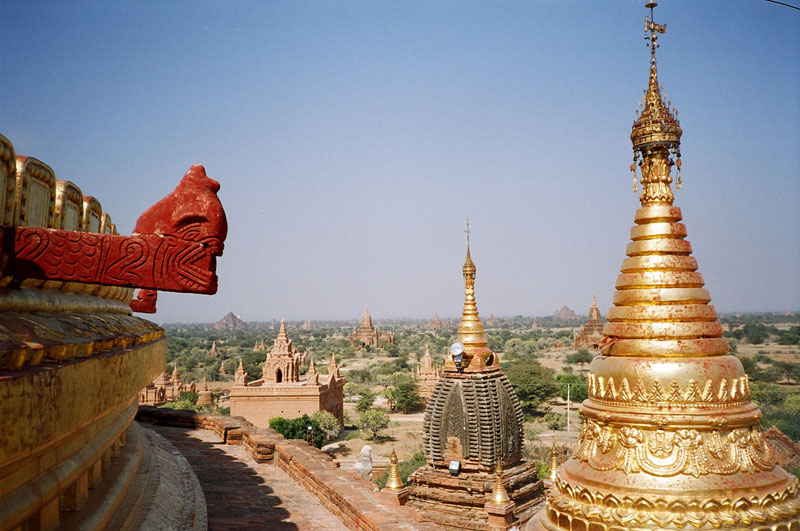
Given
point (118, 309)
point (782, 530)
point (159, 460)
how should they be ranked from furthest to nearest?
1. point (782, 530)
2. point (159, 460)
3. point (118, 309)

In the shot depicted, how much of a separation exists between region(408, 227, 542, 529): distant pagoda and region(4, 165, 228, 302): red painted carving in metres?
15.0

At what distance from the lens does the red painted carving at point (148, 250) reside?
6.41 ft

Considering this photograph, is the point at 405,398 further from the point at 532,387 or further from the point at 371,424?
the point at 371,424

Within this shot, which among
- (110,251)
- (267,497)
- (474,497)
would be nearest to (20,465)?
(110,251)

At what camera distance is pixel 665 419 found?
571 cm

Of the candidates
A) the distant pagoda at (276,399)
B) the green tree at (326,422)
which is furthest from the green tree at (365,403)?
the green tree at (326,422)

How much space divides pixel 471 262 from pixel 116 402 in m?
19.3

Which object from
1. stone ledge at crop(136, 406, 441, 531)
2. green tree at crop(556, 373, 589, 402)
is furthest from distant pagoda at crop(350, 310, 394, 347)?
stone ledge at crop(136, 406, 441, 531)

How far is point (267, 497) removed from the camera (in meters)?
6.31

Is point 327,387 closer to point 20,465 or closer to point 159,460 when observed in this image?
point 159,460

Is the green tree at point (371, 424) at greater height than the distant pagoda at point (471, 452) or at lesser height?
lesser

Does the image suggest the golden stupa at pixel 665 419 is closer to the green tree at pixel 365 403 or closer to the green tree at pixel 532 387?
the green tree at pixel 365 403

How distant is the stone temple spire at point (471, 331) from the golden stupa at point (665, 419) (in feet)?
41.7

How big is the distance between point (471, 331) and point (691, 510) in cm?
1455
